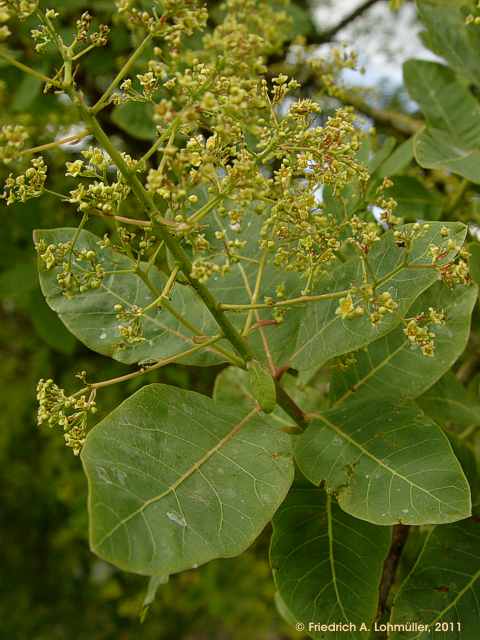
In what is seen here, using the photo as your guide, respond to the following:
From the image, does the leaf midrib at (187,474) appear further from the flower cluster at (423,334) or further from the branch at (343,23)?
the branch at (343,23)

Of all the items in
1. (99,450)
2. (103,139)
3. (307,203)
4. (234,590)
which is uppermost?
(103,139)

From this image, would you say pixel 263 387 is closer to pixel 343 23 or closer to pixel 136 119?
pixel 136 119

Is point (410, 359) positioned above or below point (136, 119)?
above

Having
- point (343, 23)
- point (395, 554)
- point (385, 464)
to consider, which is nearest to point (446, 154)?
point (385, 464)

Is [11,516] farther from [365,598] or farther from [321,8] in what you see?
[365,598]

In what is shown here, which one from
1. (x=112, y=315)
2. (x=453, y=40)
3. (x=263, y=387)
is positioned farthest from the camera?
(x=453, y=40)

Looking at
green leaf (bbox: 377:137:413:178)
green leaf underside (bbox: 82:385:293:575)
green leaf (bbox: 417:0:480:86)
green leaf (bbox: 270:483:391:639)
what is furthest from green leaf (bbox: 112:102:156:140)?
green leaf (bbox: 270:483:391:639)

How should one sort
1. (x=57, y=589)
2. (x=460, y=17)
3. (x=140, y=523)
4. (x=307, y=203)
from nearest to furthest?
(x=140, y=523)
(x=307, y=203)
(x=460, y=17)
(x=57, y=589)

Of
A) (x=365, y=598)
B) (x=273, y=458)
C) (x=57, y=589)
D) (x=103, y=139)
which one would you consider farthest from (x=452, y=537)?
(x=57, y=589)
